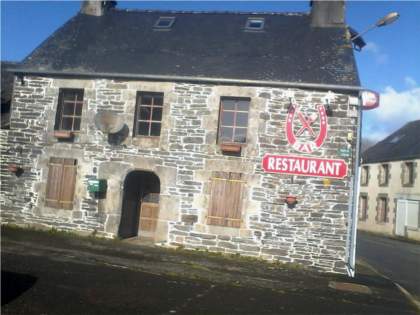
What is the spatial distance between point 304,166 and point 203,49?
4.69 meters

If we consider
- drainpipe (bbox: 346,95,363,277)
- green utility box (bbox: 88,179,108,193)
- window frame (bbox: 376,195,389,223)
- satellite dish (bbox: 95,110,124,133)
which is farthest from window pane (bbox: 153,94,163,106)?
window frame (bbox: 376,195,389,223)

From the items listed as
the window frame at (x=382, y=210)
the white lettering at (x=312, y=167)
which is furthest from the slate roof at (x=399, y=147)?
the white lettering at (x=312, y=167)

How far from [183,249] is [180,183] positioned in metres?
1.68

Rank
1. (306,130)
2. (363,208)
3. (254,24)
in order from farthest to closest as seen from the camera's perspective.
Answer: (363,208) < (254,24) < (306,130)

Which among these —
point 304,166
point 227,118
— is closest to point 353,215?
point 304,166

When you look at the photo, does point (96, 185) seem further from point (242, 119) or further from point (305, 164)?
point (305, 164)

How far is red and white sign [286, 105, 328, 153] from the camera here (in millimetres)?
10156

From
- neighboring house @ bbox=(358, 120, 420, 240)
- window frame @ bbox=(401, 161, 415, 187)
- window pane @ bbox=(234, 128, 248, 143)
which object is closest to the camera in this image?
window pane @ bbox=(234, 128, 248, 143)

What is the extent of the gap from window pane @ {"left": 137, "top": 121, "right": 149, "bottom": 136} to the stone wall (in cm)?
33

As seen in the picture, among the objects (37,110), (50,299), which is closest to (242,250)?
(50,299)

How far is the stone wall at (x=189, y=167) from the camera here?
996cm

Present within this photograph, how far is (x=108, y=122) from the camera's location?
10.8 m

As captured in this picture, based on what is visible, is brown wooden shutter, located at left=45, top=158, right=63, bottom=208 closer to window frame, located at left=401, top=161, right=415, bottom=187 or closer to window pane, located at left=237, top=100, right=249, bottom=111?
window pane, located at left=237, top=100, right=249, bottom=111

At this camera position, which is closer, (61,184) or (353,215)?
(353,215)
